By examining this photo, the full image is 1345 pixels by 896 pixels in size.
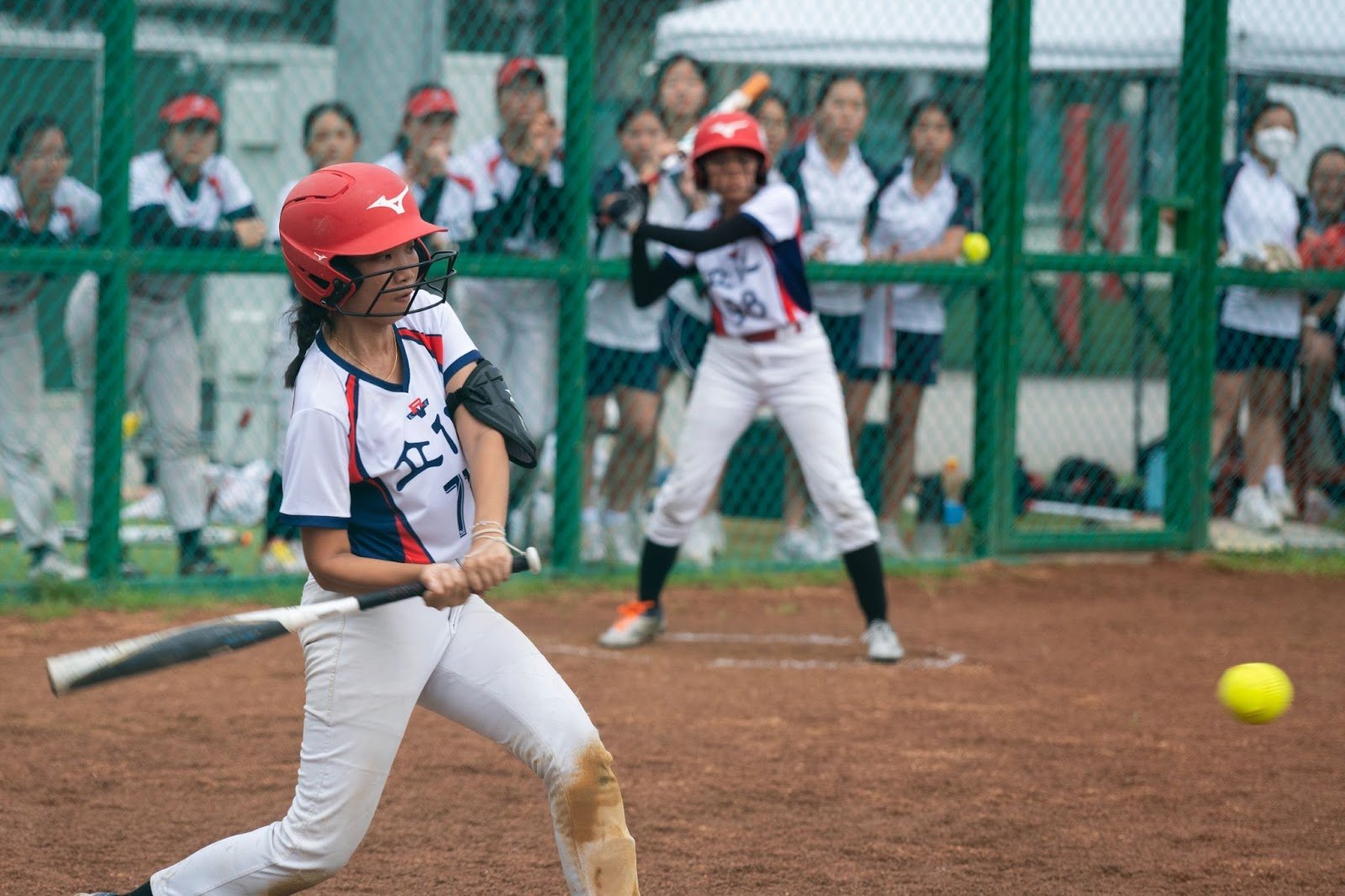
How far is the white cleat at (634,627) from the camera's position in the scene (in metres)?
6.46

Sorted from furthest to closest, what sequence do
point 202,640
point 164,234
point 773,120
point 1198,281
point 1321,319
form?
1. point 1321,319
2. point 1198,281
3. point 773,120
4. point 164,234
5. point 202,640

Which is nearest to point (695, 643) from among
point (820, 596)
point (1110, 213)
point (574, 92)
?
point (820, 596)

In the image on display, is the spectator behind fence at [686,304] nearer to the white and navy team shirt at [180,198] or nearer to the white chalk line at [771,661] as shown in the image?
the white chalk line at [771,661]

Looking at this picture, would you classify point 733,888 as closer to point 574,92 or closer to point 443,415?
point 443,415

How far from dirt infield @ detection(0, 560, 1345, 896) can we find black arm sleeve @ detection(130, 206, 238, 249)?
1.66 m

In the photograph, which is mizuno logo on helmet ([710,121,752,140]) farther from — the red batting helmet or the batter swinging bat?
the batter swinging bat

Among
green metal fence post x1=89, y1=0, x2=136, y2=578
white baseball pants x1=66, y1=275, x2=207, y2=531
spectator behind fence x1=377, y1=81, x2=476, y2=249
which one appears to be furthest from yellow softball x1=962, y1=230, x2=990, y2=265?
green metal fence post x1=89, y1=0, x2=136, y2=578

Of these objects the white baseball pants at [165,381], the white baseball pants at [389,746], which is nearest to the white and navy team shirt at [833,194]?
the white baseball pants at [165,381]

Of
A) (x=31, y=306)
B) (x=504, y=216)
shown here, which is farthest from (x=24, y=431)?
(x=504, y=216)

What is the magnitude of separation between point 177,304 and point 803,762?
13.2ft

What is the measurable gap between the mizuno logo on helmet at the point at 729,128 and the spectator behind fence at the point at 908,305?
2.26m

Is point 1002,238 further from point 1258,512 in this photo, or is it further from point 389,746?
point 389,746

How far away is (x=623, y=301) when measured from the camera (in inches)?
309

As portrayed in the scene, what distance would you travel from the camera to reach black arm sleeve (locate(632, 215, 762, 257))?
6.03 metres
